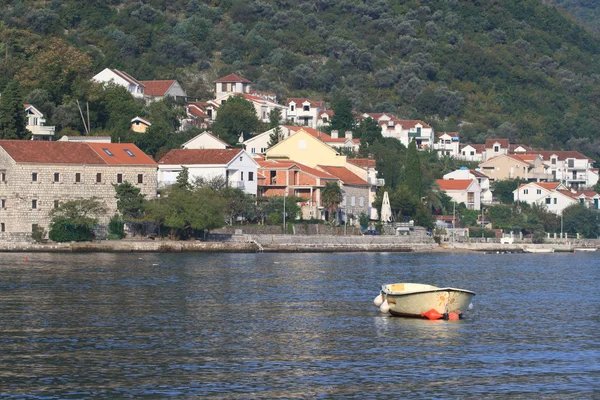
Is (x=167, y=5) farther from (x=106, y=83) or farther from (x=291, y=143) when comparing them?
(x=291, y=143)

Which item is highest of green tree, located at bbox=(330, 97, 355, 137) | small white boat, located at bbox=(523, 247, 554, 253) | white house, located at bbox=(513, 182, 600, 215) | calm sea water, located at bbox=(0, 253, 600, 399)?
green tree, located at bbox=(330, 97, 355, 137)

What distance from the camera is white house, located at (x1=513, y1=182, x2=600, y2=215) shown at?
380 ft

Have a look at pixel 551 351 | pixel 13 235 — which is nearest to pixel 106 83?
pixel 13 235

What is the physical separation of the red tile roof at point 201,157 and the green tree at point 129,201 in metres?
10.6

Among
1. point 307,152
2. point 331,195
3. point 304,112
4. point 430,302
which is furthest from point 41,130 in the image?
point 430,302

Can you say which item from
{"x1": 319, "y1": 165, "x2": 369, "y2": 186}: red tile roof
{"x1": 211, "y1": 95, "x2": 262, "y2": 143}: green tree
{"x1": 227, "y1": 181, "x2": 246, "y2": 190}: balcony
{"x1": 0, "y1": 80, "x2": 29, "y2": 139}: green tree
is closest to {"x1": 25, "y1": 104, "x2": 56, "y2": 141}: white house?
{"x1": 0, "y1": 80, "x2": 29, "y2": 139}: green tree

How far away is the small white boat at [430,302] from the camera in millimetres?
37438

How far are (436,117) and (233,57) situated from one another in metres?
28.3

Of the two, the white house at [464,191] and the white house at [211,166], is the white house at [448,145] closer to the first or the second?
the white house at [464,191]

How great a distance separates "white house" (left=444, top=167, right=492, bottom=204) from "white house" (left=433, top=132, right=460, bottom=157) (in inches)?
562

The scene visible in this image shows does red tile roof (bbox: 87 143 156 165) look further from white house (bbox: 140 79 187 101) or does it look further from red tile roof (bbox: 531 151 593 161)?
red tile roof (bbox: 531 151 593 161)

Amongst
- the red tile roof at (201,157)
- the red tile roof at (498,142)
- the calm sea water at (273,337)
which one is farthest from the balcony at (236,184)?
the red tile roof at (498,142)

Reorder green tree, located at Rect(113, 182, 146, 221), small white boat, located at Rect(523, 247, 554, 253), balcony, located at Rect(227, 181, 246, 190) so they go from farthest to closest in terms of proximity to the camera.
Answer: small white boat, located at Rect(523, 247, 554, 253)
balcony, located at Rect(227, 181, 246, 190)
green tree, located at Rect(113, 182, 146, 221)

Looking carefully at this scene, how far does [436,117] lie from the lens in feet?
485
